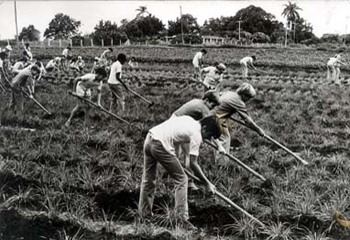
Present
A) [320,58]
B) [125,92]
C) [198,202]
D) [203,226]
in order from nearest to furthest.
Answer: [203,226]
[198,202]
[320,58]
[125,92]

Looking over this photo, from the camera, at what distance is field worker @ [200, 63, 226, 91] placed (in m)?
6.04

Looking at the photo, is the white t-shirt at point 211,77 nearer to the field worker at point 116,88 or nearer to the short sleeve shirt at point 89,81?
the field worker at point 116,88

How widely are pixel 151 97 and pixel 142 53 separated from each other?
66 cm

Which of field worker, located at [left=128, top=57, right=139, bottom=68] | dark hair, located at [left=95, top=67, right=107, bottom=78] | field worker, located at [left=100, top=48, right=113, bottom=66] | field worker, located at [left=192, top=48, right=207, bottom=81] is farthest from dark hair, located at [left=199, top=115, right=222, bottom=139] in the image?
dark hair, located at [left=95, top=67, right=107, bottom=78]

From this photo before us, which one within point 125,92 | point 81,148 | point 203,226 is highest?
point 125,92

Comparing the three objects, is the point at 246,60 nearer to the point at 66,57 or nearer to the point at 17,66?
the point at 66,57

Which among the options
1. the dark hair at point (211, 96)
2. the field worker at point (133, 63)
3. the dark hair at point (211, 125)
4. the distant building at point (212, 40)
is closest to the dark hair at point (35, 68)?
the field worker at point (133, 63)

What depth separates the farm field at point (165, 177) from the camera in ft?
12.9

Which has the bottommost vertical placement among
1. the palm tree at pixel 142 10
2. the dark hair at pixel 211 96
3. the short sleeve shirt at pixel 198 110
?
the short sleeve shirt at pixel 198 110

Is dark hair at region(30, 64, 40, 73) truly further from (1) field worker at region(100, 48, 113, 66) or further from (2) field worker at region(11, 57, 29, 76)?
(1) field worker at region(100, 48, 113, 66)

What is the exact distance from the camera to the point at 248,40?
15.9ft

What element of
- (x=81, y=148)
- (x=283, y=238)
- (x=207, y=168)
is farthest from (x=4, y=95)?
(x=283, y=238)

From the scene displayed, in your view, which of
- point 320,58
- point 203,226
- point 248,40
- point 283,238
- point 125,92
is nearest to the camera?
point 283,238

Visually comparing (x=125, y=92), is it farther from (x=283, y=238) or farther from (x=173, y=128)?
(x=283, y=238)
